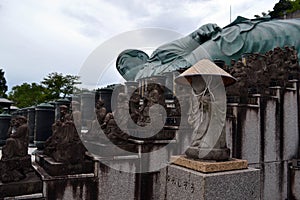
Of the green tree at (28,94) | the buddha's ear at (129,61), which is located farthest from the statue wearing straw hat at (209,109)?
the green tree at (28,94)

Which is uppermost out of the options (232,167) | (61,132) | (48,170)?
(61,132)

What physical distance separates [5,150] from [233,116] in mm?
5128

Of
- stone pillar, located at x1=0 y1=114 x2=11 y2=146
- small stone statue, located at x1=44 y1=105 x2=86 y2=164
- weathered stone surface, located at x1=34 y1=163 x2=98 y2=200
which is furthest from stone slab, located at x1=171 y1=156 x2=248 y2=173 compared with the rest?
stone pillar, located at x1=0 y1=114 x2=11 y2=146

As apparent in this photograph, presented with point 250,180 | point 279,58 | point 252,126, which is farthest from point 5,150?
point 279,58

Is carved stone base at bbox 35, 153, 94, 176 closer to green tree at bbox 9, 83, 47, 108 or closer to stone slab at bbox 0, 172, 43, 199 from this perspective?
stone slab at bbox 0, 172, 43, 199

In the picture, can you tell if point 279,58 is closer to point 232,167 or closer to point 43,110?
point 232,167

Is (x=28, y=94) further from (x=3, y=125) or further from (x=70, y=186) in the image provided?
(x=70, y=186)

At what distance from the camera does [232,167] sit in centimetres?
404

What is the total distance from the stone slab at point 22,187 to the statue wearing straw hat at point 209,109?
286 cm

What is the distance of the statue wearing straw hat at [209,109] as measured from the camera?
407 cm

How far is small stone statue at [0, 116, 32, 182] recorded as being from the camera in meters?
4.60

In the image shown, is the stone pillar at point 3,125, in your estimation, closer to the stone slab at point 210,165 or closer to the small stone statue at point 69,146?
the small stone statue at point 69,146

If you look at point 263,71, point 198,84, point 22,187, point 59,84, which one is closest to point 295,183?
point 263,71

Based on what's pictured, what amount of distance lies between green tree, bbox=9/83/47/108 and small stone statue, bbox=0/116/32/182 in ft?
74.7
